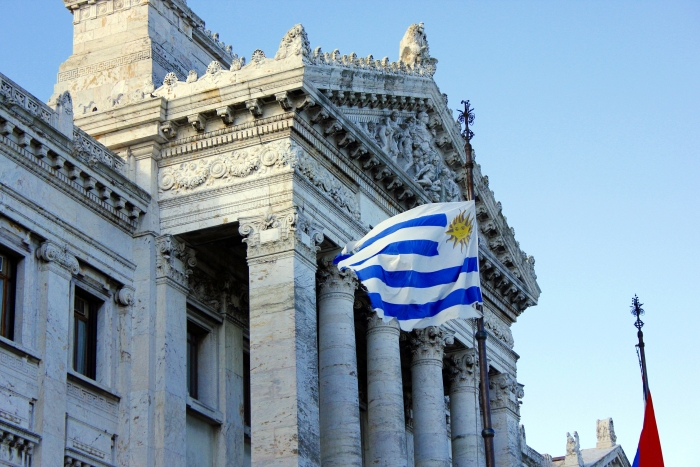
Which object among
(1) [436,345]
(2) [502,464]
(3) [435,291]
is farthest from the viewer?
(2) [502,464]

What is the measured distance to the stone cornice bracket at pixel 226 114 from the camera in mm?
33062

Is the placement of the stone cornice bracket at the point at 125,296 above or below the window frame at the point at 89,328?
above

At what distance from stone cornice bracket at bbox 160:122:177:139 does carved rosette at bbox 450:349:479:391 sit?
39.1 ft

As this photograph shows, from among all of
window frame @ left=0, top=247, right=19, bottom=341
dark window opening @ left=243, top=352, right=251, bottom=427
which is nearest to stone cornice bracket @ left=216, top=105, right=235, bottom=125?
window frame @ left=0, top=247, right=19, bottom=341

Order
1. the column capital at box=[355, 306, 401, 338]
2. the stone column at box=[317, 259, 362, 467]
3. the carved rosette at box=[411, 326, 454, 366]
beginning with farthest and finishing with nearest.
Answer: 1. the carved rosette at box=[411, 326, 454, 366]
2. the column capital at box=[355, 306, 401, 338]
3. the stone column at box=[317, 259, 362, 467]

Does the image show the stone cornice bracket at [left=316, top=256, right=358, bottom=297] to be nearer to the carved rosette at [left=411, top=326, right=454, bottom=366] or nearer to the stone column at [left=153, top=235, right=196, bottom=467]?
the stone column at [left=153, top=235, right=196, bottom=467]

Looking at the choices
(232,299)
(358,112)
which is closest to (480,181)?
(358,112)

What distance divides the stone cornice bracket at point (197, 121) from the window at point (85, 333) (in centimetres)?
456

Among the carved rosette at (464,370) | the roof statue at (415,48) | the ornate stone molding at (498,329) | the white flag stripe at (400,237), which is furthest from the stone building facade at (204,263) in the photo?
the ornate stone molding at (498,329)

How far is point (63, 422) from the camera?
30.0m

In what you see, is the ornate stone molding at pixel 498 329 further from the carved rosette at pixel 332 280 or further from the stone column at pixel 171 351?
the stone column at pixel 171 351

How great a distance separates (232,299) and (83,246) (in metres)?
4.88

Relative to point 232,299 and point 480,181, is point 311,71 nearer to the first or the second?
point 232,299

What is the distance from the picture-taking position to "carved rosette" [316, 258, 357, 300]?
3419 cm
